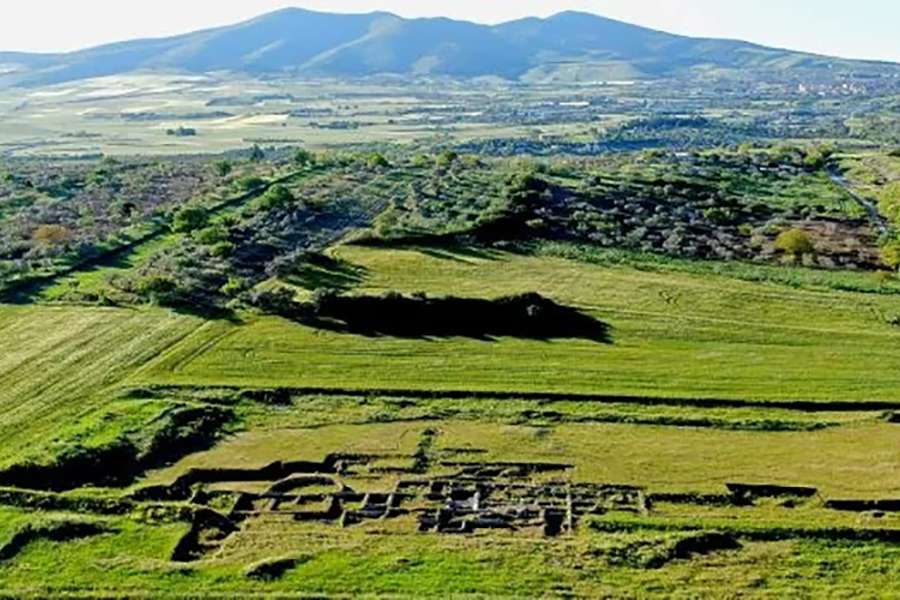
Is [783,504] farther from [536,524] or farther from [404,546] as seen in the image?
[404,546]

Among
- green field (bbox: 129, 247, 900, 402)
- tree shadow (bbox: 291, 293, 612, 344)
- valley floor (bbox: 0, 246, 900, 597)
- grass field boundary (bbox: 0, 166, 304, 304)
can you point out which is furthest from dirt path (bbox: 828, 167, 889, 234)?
grass field boundary (bbox: 0, 166, 304, 304)

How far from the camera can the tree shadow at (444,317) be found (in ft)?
216

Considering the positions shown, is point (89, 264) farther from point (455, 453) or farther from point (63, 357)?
point (455, 453)

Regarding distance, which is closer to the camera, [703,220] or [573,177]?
[703,220]

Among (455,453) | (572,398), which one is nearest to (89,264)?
(572,398)

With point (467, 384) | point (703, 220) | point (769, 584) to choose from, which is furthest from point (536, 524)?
point (703, 220)

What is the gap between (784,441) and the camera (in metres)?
50.1

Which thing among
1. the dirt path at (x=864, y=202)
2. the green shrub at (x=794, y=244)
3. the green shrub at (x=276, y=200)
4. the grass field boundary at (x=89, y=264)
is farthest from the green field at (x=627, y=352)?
the dirt path at (x=864, y=202)

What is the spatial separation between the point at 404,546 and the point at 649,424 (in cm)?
1650

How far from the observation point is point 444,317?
66.4 m

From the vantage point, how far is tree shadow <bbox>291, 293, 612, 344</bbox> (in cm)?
6569

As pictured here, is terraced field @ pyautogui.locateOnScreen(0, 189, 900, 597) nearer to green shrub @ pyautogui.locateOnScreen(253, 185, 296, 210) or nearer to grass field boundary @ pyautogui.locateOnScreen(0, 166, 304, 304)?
grass field boundary @ pyautogui.locateOnScreen(0, 166, 304, 304)

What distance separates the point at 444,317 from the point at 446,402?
1257 cm

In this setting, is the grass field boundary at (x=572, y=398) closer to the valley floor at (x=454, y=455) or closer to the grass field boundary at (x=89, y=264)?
the valley floor at (x=454, y=455)
